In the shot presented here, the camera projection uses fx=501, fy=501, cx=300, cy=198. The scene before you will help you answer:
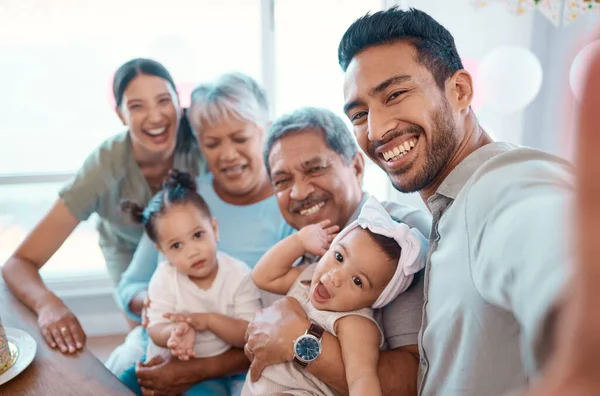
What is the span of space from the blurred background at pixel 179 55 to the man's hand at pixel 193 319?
1.76 metres

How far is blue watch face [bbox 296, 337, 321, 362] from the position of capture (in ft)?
3.83

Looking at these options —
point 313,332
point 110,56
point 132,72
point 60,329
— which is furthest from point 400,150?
point 110,56

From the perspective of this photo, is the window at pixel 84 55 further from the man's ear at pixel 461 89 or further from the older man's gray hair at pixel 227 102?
the man's ear at pixel 461 89

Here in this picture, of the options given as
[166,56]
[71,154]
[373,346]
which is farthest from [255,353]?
[71,154]

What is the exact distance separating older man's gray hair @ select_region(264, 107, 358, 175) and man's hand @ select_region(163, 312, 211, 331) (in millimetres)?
484

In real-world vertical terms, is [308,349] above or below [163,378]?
above

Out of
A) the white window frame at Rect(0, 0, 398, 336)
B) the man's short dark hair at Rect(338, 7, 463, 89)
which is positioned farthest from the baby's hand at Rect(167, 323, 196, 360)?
the white window frame at Rect(0, 0, 398, 336)

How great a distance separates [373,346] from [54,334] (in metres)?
0.90

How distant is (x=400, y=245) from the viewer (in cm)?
113

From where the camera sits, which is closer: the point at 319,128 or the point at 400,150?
the point at 400,150

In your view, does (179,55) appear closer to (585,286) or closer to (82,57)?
(82,57)

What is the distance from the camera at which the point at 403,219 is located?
4.33 ft

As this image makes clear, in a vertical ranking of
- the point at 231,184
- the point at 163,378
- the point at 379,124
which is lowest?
the point at 163,378

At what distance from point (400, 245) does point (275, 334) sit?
38cm
